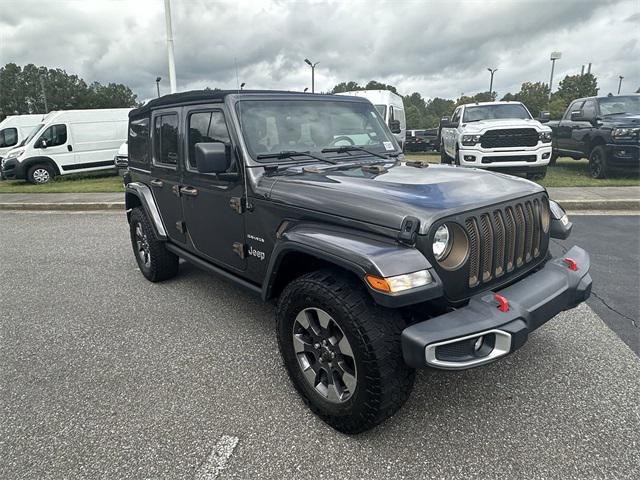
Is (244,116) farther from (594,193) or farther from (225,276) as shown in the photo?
(594,193)

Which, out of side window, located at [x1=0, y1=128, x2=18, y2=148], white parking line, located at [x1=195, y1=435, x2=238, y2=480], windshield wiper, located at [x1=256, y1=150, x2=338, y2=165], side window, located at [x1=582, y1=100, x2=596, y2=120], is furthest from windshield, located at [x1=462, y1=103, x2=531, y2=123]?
side window, located at [x1=0, y1=128, x2=18, y2=148]

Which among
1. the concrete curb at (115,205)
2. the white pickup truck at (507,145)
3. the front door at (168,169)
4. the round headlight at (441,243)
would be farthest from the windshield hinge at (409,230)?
the white pickup truck at (507,145)

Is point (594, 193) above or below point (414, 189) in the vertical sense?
below

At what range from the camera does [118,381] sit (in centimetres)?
290

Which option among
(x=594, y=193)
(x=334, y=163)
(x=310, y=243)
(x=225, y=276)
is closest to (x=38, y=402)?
(x=225, y=276)

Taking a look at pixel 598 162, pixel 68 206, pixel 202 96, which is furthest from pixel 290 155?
pixel 598 162

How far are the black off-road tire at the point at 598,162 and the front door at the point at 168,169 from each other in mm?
9820

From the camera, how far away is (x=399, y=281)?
194cm

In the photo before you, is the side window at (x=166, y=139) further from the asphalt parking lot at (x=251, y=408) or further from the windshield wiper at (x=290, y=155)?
the asphalt parking lot at (x=251, y=408)

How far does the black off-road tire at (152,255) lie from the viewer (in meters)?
4.50

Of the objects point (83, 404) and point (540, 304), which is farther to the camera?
point (83, 404)

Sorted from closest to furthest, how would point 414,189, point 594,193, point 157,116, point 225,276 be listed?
1. point 414,189
2. point 225,276
3. point 157,116
4. point 594,193

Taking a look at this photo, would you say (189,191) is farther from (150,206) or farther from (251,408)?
(251,408)

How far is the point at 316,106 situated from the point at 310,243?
159 cm
